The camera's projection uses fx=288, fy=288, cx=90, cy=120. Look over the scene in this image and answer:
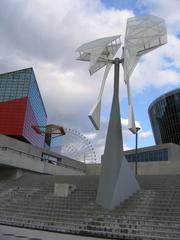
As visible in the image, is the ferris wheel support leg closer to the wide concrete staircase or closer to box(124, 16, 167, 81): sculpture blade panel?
the wide concrete staircase

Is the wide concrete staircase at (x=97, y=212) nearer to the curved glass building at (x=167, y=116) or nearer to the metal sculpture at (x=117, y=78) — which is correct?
the metal sculpture at (x=117, y=78)

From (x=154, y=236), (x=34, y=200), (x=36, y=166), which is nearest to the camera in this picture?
(x=154, y=236)

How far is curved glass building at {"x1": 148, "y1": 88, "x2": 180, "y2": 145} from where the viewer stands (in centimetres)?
5866

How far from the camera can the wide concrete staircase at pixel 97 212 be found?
490 inches

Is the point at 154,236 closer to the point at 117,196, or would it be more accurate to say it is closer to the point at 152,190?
the point at 117,196

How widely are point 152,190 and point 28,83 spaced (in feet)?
161

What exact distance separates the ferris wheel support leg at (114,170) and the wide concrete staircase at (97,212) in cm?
49

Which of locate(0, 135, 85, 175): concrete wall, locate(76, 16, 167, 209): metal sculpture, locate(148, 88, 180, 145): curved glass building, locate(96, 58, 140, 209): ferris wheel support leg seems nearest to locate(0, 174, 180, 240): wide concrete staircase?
locate(96, 58, 140, 209): ferris wheel support leg

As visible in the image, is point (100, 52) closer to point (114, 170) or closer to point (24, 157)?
point (114, 170)

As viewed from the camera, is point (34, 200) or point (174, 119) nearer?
point (34, 200)

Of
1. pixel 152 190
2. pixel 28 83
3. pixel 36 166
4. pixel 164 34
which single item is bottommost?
pixel 152 190

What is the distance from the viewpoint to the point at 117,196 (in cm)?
1551

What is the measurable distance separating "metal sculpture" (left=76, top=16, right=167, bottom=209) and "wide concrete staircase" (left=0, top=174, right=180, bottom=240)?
82cm

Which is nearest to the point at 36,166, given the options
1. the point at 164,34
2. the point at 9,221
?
the point at 9,221
